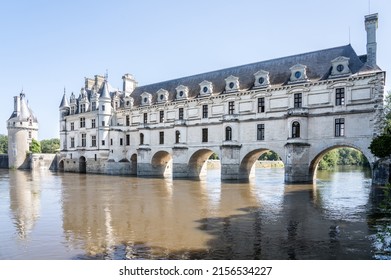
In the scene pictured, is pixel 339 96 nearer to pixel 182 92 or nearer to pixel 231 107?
pixel 231 107

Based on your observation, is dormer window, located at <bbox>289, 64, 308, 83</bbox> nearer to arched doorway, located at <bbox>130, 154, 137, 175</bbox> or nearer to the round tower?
arched doorway, located at <bbox>130, 154, 137, 175</bbox>

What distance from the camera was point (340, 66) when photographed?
83.3 feet

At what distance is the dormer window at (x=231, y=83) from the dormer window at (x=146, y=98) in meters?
11.7

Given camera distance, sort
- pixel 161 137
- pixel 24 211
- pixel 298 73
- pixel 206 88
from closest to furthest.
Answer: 1. pixel 24 211
2. pixel 298 73
3. pixel 206 88
4. pixel 161 137

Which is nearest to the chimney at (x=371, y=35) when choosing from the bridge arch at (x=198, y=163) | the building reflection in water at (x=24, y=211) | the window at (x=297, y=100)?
the window at (x=297, y=100)

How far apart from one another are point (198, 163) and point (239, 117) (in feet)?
26.1

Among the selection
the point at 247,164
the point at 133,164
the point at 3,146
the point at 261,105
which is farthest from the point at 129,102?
the point at 3,146

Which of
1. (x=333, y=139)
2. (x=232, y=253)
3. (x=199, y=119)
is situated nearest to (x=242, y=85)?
(x=199, y=119)

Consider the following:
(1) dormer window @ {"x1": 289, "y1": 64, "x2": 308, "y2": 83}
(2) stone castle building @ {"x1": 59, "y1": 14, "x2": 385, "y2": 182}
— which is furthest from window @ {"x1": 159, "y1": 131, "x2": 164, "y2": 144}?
(1) dormer window @ {"x1": 289, "y1": 64, "x2": 308, "y2": 83}

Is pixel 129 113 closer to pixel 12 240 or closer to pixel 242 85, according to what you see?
pixel 242 85

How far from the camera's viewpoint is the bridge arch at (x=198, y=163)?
34.5 m

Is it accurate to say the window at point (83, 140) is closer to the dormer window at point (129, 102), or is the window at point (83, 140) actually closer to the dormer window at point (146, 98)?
the dormer window at point (129, 102)

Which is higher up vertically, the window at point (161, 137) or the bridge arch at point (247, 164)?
the window at point (161, 137)

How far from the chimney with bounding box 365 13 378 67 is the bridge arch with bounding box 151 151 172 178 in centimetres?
2285
